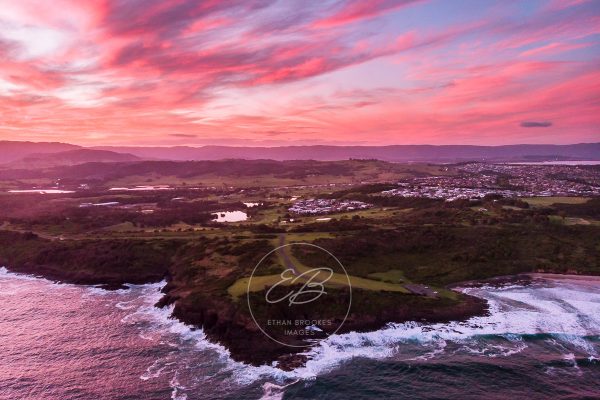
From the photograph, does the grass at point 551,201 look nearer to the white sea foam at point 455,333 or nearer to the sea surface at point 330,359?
the white sea foam at point 455,333

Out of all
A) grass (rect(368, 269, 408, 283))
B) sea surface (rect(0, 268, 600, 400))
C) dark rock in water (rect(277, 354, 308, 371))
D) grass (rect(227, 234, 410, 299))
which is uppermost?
grass (rect(227, 234, 410, 299))

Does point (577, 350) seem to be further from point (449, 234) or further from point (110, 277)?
point (110, 277)

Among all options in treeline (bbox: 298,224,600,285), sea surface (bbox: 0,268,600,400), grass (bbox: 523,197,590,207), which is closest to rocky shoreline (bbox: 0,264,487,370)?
sea surface (bbox: 0,268,600,400)

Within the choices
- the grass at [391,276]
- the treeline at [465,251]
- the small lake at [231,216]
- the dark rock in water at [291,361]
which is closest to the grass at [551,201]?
the treeline at [465,251]

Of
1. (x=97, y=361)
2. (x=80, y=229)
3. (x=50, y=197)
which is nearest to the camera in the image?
(x=97, y=361)

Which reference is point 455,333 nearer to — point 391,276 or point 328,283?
point 328,283

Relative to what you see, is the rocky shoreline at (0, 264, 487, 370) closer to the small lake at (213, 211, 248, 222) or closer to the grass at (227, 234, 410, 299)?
the grass at (227, 234, 410, 299)

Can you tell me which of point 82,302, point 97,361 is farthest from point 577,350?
point 82,302
